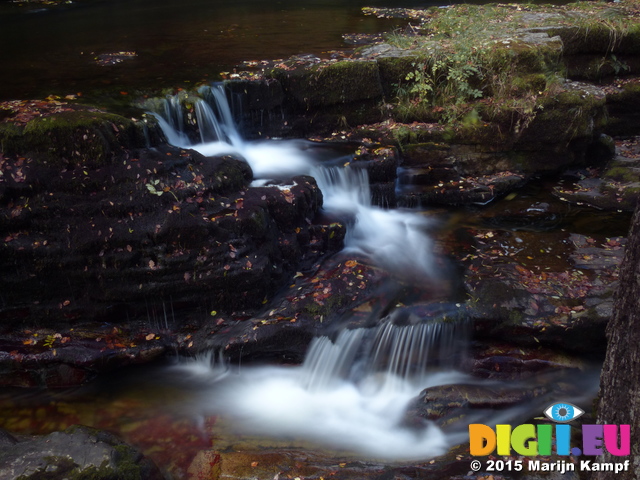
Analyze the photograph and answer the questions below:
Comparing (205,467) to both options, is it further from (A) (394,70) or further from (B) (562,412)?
(A) (394,70)

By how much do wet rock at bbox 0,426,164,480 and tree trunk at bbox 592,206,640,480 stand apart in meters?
3.42

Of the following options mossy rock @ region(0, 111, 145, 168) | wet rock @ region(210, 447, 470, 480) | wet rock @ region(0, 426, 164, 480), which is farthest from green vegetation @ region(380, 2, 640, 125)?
wet rock @ region(0, 426, 164, 480)

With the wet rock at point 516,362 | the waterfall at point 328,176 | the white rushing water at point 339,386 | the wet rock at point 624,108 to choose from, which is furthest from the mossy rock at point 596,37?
the white rushing water at point 339,386

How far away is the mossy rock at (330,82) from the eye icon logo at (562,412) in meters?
6.01

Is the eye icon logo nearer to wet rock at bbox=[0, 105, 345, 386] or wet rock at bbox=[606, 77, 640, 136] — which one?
wet rock at bbox=[0, 105, 345, 386]

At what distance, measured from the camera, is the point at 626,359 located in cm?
284

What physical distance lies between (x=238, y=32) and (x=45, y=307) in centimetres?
919

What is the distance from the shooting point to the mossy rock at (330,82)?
833 cm

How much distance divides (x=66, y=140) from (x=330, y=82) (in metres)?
4.59

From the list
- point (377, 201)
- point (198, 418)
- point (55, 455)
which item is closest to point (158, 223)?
point (198, 418)

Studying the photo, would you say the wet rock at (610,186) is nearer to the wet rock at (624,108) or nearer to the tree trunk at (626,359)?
the wet rock at (624,108)

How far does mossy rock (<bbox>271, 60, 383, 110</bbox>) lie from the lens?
8.33 meters

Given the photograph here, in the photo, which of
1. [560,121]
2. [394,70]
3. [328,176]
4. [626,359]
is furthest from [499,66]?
[626,359]

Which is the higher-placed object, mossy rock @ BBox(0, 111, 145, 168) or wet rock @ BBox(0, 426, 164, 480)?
mossy rock @ BBox(0, 111, 145, 168)
